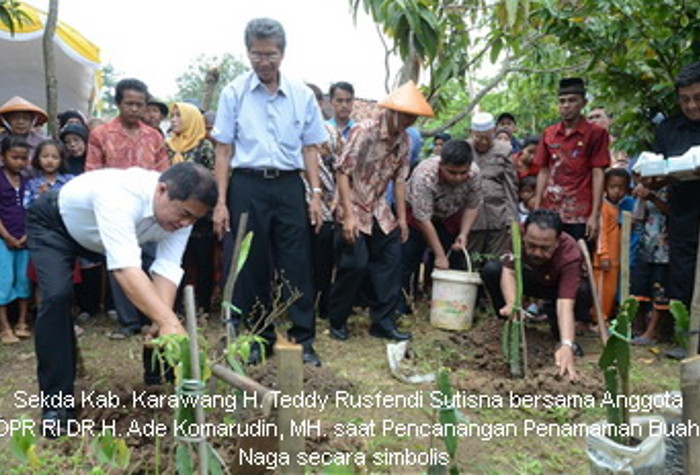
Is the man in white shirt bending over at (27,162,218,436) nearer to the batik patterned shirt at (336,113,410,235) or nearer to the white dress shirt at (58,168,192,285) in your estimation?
the white dress shirt at (58,168,192,285)

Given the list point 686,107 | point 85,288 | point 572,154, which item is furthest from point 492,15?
point 85,288

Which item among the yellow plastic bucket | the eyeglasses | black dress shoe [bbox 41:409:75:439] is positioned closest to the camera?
black dress shoe [bbox 41:409:75:439]

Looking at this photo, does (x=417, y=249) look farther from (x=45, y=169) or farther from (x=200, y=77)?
(x=200, y=77)

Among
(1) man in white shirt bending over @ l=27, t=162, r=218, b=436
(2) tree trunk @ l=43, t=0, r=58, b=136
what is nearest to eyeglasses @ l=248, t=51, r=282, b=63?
(1) man in white shirt bending over @ l=27, t=162, r=218, b=436

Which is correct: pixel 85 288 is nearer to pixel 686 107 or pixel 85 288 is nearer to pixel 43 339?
pixel 43 339

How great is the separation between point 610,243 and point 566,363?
5.46 ft

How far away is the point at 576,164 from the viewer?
463cm

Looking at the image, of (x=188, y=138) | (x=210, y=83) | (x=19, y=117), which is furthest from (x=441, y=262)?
(x=210, y=83)

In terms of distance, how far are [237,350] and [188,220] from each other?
748mm

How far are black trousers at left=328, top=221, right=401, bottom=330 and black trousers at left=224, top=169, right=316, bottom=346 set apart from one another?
1.84 ft

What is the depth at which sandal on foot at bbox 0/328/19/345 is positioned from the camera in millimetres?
4328

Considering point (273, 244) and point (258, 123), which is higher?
point (258, 123)

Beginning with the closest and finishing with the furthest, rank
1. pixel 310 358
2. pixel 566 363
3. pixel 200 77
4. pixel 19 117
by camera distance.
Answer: pixel 566 363 < pixel 310 358 < pixel 19 117 < pixel 200 77

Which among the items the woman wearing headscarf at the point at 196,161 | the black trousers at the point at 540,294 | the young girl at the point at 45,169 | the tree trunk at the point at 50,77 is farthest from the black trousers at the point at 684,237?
the tree trunk at the point at 50,77
